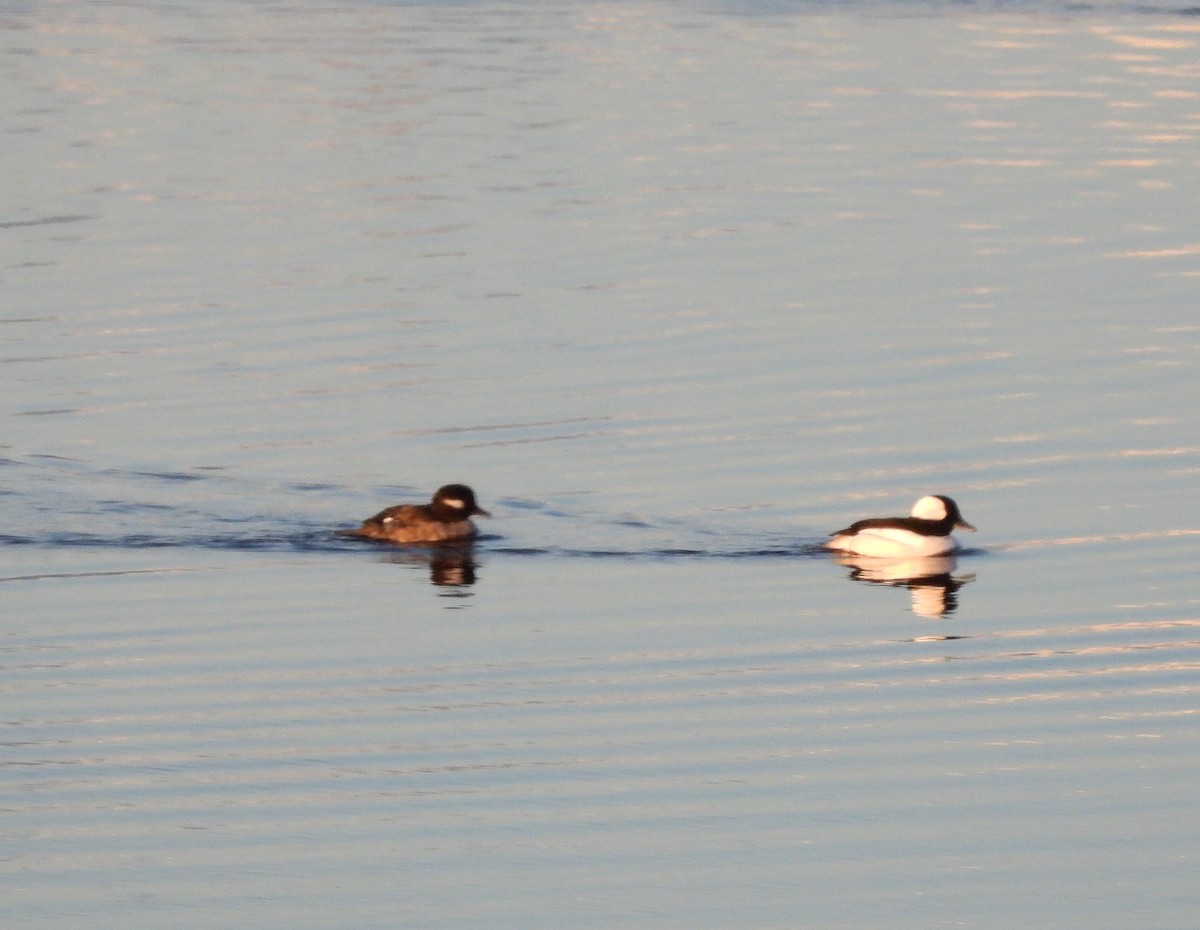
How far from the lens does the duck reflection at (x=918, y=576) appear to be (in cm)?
1678

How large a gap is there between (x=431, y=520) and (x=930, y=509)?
11.8 ft

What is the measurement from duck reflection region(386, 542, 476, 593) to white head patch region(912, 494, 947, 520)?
10.6ft

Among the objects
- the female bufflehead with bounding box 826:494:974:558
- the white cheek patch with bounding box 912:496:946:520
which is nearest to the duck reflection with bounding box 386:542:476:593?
the female bufflehead with bounding box 826:494:974:558

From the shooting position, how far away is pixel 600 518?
60.0 feet

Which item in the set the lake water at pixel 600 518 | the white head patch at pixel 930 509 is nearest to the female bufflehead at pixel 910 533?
the white head patch at pixel 930 509

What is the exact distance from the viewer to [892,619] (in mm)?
16000

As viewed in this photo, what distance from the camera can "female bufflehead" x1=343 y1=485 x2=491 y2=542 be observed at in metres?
17.9

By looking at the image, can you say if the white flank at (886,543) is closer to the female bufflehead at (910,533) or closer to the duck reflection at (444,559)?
the female bufflehead at (910,533)

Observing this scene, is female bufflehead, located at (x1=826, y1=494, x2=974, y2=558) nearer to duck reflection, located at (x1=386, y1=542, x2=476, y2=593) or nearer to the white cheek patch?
the white cheek patch

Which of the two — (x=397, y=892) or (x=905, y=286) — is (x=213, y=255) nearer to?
(x=905, y=286)

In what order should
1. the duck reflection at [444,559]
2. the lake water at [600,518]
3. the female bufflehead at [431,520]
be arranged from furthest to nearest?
1. the female bufflehead at [431,520]
2. the duck reflection at [444,559]
3. the lake water at [600,518]

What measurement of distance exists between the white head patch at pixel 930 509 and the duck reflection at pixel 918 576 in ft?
0.97

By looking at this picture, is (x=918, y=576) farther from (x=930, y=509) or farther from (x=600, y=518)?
Answer: (x=600, y=518)

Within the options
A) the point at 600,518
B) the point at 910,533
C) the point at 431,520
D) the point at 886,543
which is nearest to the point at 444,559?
the point at 431,520
